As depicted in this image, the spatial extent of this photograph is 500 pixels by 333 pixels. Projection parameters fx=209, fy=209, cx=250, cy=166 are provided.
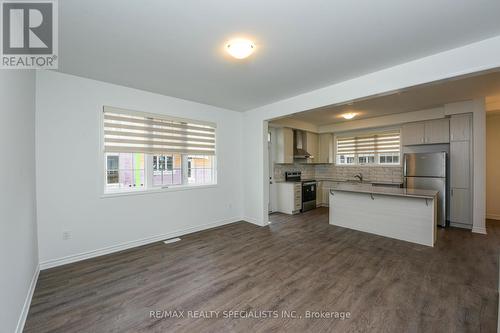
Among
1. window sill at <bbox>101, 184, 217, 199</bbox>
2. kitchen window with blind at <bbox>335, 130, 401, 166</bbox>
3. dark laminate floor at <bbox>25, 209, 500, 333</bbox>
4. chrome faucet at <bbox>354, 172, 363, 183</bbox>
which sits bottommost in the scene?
dark laminate floor at <bbox>25, 209, 500, 333</bbox>

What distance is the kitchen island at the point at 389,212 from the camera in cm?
346

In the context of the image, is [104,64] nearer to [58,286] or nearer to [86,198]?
[86,198]

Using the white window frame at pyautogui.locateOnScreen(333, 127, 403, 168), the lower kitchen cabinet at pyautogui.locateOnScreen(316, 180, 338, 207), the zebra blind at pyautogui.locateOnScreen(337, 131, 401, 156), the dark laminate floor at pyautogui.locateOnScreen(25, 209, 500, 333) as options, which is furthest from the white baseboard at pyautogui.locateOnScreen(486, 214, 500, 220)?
the lower kitchen cabinet at pyautogui.locateOnScreen(316, 180, 338, 207)

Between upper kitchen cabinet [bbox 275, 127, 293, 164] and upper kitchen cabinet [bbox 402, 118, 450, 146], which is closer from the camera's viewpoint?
upper kitchen cabinet [bbox 402, 118, 450, 146]

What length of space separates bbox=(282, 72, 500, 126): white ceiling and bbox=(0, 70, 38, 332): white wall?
3.77 m

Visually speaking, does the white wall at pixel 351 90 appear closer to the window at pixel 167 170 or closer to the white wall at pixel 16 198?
the window at pixel 167 170

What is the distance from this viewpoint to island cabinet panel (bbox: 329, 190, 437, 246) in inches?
136

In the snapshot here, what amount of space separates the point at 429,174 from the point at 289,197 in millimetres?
3218

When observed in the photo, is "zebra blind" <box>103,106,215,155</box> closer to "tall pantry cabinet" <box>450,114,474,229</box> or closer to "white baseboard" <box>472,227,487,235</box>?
"tall pantry cabinet" <box>450,114,474,229</box>

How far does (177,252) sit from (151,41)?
2901 millimetres

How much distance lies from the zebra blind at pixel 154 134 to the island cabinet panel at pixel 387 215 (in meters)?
3.11

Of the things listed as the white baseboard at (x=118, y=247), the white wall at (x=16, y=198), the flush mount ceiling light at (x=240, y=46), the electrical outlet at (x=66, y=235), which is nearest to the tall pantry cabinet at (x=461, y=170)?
the flush mount ceiling light at (x=240, y=46)

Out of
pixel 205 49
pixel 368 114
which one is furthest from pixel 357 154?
pixel 205 49

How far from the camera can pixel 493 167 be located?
5062 millimetres
